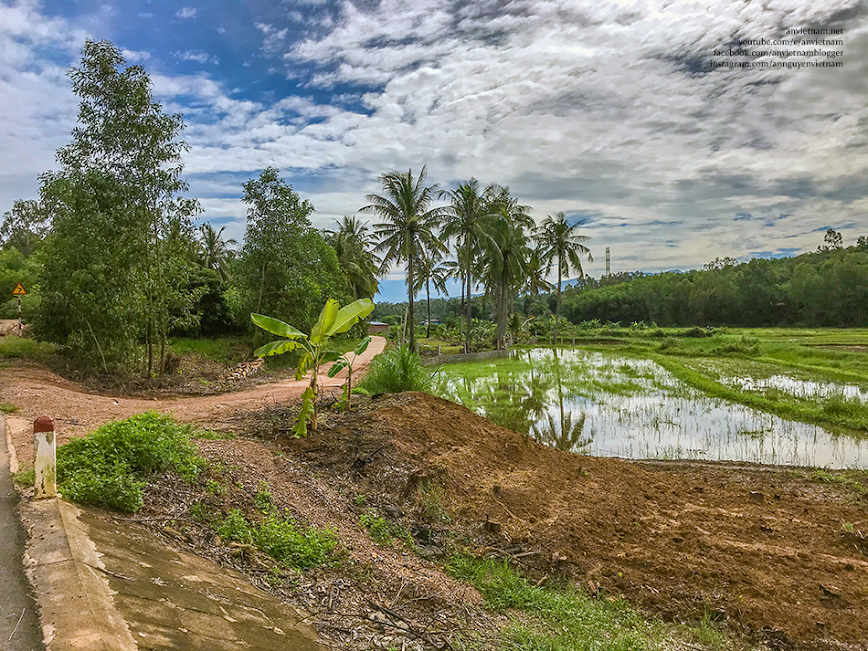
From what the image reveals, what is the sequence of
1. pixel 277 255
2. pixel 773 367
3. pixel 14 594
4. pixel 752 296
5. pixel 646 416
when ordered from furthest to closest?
pixel 752 296 → pixel 773 367 → pixel 277 255 → pixel 646 416 → pixel 14 594

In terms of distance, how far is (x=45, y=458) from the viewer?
148 inches

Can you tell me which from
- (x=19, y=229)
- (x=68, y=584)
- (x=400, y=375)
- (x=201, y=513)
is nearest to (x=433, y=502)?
(x=201, y=513)

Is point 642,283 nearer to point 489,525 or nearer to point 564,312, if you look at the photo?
point 564,312

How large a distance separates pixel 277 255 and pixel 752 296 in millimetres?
55576

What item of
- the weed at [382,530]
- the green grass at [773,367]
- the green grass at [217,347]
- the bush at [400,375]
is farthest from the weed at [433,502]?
the green grass at [217,347]

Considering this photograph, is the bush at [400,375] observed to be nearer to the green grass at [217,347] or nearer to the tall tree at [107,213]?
the tall tree at [107,213]

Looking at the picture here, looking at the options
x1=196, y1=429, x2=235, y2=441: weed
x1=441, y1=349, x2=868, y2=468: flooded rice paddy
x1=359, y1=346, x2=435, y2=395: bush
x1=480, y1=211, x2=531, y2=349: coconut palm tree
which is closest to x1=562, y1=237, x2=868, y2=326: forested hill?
x1=480, y1=211, x2=531, y2=349: coconut palm tree

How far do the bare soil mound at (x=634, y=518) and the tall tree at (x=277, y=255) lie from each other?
41.2 feet

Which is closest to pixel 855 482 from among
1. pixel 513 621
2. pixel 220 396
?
pixel 513 621

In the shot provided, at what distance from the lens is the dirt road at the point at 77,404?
6586 mm

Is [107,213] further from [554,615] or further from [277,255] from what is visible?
[554,615]

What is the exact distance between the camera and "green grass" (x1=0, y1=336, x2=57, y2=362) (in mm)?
12977

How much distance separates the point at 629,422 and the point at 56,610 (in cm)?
1364

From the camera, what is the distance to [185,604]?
2.95 meters
